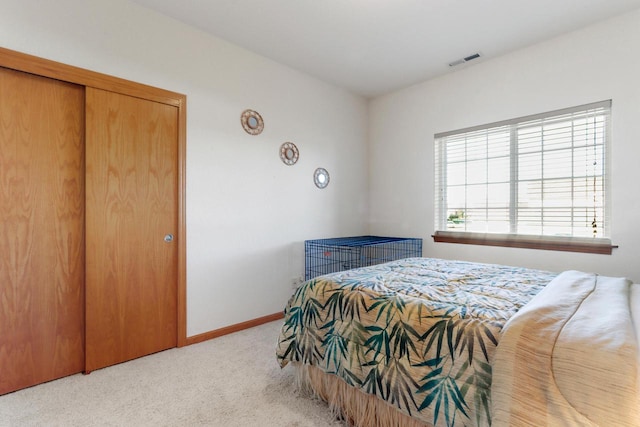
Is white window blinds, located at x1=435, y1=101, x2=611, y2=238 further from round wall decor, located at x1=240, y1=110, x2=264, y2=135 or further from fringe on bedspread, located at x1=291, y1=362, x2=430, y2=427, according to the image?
fringe on bedspread, located at x1=291, y1=362, x2=430, y2=427

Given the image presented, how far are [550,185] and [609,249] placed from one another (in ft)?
2.23

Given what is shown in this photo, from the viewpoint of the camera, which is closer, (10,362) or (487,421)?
(487,421)

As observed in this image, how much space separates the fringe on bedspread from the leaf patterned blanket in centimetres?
6

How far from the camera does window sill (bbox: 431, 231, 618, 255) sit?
2.59 meters

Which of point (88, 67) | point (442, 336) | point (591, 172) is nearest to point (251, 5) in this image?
point (88, 67)

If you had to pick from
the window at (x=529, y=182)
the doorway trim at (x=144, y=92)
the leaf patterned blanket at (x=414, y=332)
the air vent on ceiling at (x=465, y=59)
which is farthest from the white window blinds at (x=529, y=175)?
the doorway trim at (x=144, y=92)

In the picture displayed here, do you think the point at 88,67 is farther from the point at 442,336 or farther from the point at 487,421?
the point at 487,421

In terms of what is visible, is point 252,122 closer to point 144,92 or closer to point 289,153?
point 289,153

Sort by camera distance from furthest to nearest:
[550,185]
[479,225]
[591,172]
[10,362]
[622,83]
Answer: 1. [479,225]
2. [550,185]
3. [591,172]
4. [622,83]
5. [10,362]

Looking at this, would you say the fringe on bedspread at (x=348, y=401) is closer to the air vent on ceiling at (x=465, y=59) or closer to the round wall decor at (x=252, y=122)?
the round wall decor at (x=252, y=122)

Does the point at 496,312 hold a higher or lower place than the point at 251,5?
lower

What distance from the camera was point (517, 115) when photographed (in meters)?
3.00

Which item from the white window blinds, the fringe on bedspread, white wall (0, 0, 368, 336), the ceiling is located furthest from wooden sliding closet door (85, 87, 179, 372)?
the white window blinds

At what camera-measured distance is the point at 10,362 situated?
1.93 metres
